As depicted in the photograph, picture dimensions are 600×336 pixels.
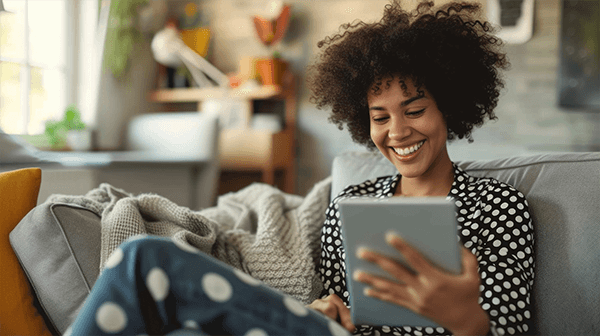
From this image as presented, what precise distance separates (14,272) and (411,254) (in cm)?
84

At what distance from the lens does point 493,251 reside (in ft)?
3.10

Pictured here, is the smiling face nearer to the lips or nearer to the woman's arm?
the lips

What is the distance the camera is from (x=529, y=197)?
111cm

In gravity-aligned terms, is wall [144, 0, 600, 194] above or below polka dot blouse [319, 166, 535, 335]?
above

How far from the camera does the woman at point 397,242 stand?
748 mm

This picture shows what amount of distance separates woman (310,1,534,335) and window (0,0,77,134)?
231 centimetres

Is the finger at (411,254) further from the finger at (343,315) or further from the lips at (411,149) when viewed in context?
the lips at (411,149)

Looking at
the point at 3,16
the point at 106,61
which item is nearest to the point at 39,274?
the point at 3,16

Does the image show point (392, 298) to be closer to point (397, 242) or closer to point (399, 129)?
point (397, 242)

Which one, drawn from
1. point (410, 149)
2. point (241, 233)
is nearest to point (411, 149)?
point (410, 149)

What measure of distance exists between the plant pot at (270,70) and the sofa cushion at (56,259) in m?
→ 2.75

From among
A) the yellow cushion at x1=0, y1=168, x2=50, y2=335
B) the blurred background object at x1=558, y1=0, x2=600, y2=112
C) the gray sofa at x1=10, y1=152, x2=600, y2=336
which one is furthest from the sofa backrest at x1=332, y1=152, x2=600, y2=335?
the blurred background object at x1=558, y1=0, x2=600, y2=112

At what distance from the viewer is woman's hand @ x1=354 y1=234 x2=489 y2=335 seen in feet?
2.26

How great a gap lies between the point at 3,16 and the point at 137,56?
1104mm
